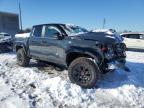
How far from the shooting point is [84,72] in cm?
664

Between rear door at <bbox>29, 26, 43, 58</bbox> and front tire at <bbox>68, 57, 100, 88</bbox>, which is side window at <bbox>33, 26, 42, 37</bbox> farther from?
front tire at <bbox>68, 57, 100, 88</bbox>

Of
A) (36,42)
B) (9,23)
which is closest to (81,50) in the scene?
(36,42)

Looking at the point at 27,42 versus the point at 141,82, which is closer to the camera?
the point at 141,82

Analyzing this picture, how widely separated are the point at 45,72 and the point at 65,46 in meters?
1.77

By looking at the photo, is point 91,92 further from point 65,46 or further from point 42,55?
point 42,55

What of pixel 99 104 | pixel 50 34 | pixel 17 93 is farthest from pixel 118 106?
pixel 50 34

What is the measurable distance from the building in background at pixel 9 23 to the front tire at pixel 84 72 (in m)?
40.0

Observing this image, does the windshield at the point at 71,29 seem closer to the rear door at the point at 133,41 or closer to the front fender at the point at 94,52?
the front fender at the point at 94,52

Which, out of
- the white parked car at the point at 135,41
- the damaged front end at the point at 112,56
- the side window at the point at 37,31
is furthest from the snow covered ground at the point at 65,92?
the white parked car at the point at 135,41

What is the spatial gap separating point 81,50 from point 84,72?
0.65 m

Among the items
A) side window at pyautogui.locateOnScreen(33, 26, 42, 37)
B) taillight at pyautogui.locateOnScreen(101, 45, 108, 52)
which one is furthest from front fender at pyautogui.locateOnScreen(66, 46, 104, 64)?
side window at pyautogui.locateOnScreen(33, 26, 42, 37)

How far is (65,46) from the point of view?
23.6 ft

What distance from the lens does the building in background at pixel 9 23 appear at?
1758 inches

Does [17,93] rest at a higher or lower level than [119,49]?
lower
